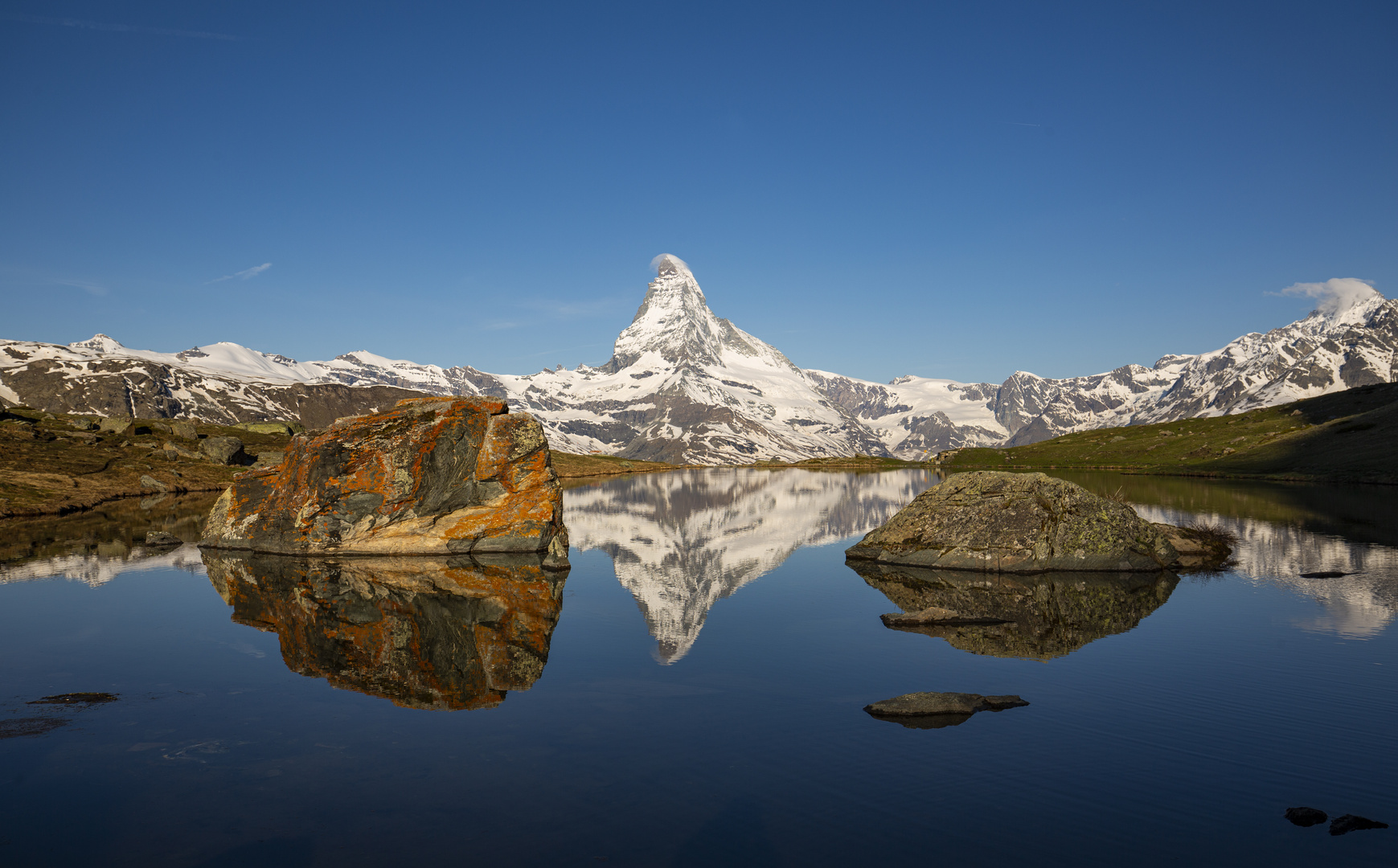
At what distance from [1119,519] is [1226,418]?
7112 inches

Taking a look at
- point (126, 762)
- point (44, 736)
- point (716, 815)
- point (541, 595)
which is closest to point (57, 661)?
point (44, 736)

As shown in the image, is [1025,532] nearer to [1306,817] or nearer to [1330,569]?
[1330,569]

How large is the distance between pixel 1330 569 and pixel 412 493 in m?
42.2

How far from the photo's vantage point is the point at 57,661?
21.1m

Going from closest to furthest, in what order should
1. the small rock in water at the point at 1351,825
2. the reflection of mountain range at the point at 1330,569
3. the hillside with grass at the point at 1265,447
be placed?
the small rock in water at the point at 1351,825
the reflection of mountain range at the point at 1330,569
the hillside with grass at the point at 1265,447

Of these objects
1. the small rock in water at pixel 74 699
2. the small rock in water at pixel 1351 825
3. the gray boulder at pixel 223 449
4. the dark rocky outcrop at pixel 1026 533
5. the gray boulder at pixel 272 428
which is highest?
the gray boulder at pixel 272 428

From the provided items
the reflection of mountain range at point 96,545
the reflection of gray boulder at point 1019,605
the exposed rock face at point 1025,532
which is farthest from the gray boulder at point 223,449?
the reflection of gray boulder at point 1019,605

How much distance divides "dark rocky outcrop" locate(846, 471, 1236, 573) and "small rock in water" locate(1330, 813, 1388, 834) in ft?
74.1

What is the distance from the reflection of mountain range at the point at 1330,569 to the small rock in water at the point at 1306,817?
1466 cm

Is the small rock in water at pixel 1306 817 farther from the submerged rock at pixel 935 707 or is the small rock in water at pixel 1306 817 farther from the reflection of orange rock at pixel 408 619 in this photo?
the reflection of orange rock at pixel 408 619

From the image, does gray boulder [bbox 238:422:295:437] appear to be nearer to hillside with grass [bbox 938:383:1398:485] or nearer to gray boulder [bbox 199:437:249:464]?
gray boulder [bbox 199:437:249:464]

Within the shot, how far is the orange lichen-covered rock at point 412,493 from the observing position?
40656 millimetres

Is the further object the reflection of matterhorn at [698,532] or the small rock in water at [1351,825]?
the reflection of matterhorn at [698,532]

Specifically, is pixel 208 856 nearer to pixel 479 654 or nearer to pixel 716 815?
pixel 716 815
